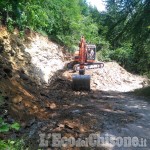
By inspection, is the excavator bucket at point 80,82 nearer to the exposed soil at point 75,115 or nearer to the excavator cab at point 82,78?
the excavator cab at point 82,78

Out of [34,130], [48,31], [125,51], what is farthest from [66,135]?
[125,51]

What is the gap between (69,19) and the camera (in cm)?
2469

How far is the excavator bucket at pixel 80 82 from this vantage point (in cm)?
1316

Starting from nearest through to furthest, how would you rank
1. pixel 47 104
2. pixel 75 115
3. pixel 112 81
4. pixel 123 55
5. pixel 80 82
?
pixel 75 115, pixel 47 104, pixel 80 82, pixel 112 81, pixel 123 55

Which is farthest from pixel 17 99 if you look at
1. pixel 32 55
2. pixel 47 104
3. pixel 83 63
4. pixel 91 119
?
pixel 32 55

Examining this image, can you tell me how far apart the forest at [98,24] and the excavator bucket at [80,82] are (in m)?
2.94

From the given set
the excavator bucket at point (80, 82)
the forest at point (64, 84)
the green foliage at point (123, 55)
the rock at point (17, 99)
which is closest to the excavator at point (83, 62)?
the excavator bucket at point (80, 82)

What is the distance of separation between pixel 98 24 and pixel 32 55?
4180 mm

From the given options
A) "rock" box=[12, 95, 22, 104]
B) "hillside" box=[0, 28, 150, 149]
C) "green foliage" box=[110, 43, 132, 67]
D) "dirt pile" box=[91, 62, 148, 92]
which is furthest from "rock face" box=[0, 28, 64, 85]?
"green foliage" box=[110, 43, 132, 67]

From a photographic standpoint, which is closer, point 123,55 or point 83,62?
point 83,62

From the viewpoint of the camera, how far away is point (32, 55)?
1670 cm

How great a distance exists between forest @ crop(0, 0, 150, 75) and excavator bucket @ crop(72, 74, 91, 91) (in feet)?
9.66

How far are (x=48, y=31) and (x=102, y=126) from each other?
15070 mm

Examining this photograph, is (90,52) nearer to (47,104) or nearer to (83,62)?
(83,62)
